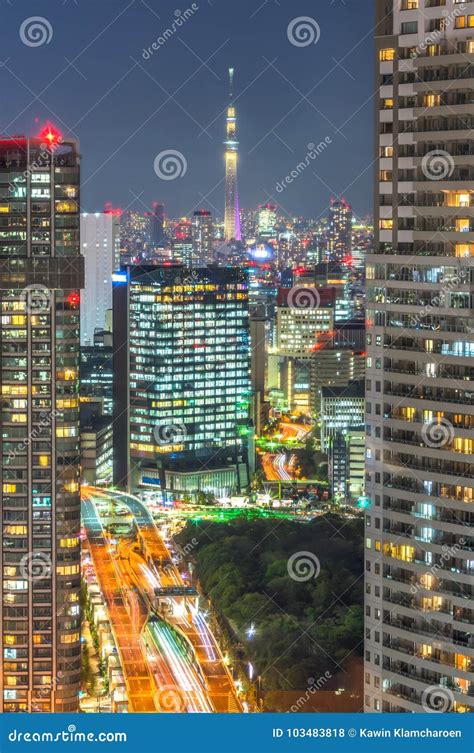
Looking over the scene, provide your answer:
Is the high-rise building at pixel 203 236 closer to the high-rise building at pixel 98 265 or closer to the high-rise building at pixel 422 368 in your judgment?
the high-rise building at pixel 98 265

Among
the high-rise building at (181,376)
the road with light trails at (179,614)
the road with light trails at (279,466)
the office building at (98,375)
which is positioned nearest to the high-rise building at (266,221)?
the office building at (98,375)

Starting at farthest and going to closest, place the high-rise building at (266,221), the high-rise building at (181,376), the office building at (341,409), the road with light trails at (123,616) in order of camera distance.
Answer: the high-rise building at (266,221) < the office building at (341,409) < the high-rise building at (181,376) < the road with light trails at (123,616)

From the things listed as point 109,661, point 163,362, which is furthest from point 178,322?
point 109,661

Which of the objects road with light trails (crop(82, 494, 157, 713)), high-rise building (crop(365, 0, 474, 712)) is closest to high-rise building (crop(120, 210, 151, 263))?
road with light trails (crop(82, 494, 157, 713))

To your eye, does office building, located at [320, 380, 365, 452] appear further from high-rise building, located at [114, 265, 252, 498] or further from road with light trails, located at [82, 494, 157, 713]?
road with light trails, located at [82, 494, 157, 713]

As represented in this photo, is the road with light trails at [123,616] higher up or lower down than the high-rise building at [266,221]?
lower down

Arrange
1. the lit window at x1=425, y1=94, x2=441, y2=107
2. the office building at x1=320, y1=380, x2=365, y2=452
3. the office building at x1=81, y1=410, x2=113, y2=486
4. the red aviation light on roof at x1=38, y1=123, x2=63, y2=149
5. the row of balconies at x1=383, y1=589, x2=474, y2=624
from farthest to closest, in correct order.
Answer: the office building at x1=320, y1=380, x2=365, y2=452 → the office building at x1=81, y1=410, x2=113, y2=486 → the red aviation light on roof at x1=38, y1=123, x2=63, y2=149 → the lit window at x1=425, y1=94, x2=441, y2=107 → the row of balconies at x1=383, y1=589, x2=474, y2=624
